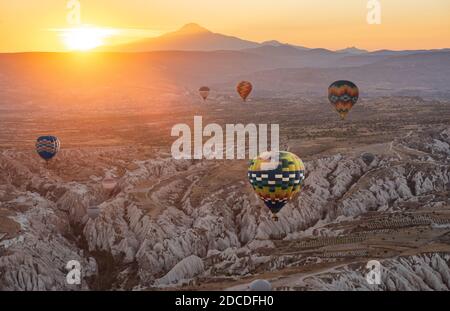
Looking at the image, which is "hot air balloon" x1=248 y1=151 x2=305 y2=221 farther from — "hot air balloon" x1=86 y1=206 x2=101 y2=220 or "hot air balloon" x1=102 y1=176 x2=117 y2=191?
"hot air balloon" x1=102 y1=176 x2=117 y2=191

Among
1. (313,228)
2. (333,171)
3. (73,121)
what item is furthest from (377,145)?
(73,121)

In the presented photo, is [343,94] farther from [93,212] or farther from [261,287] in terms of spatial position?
[261,287]

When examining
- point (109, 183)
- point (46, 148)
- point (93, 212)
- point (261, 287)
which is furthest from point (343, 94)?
point (261, 287)

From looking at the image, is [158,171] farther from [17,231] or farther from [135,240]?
[17,231]

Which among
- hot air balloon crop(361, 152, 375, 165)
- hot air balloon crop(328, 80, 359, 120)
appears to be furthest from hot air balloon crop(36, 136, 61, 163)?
hot air balloon crop(328, 80, 359, 120)
